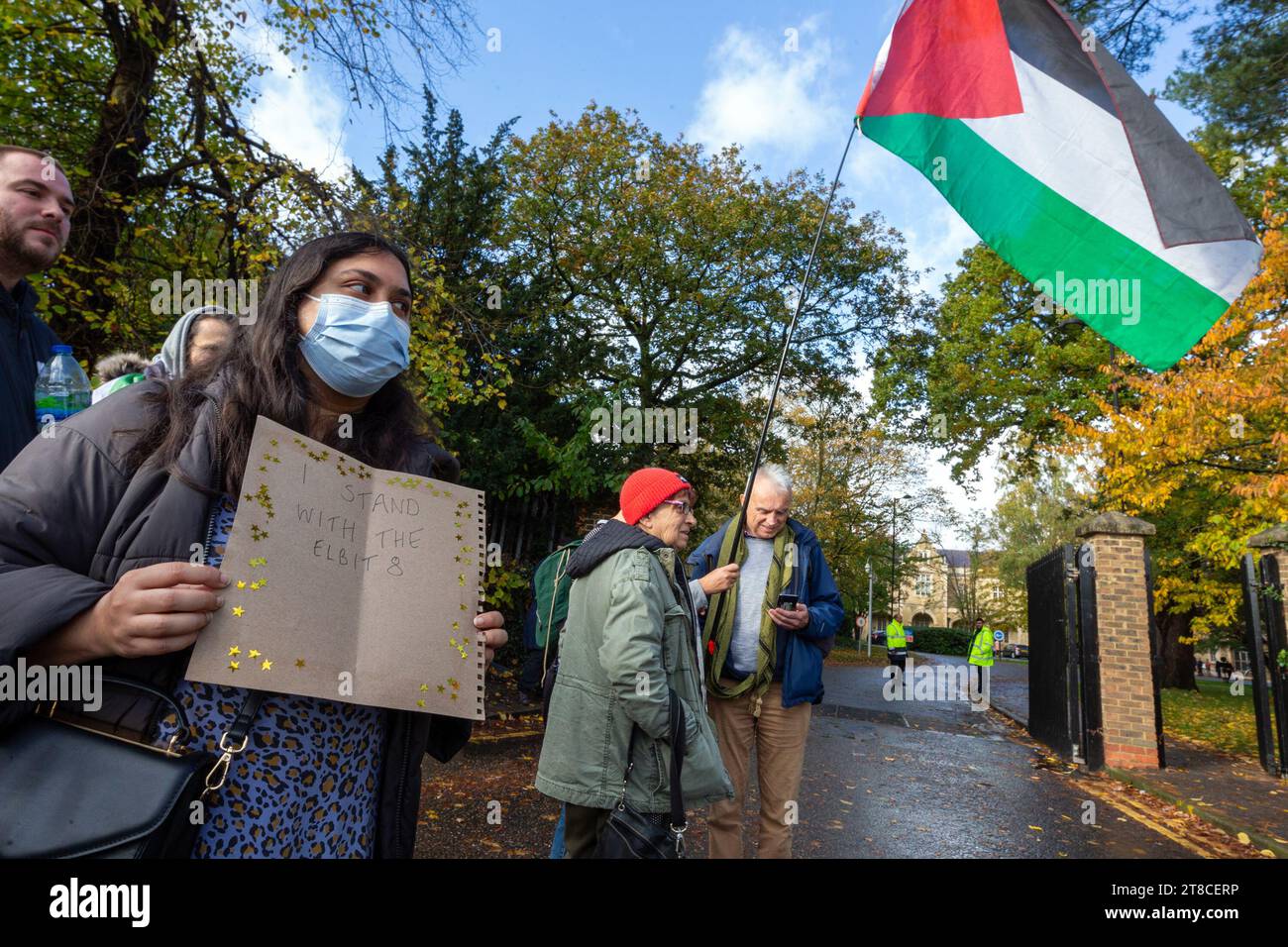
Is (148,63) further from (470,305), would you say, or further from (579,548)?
(579,548)

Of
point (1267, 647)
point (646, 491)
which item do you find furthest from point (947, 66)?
point (1267, 647)

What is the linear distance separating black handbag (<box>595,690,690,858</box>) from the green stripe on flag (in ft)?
8.98

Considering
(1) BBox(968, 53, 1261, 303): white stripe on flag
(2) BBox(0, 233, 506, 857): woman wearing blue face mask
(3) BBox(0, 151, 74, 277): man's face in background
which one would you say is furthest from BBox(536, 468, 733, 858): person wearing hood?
(1) BBox(968, 53, 1261, 303): white stripe on flag

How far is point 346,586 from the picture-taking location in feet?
4.54

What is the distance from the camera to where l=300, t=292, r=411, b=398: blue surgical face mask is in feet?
5.07

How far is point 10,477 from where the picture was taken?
1159 millimetres

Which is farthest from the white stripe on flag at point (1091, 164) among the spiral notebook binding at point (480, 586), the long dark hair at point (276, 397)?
the spiral notebook binding at point (480, 586)

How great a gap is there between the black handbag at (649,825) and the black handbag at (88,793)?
1814 mm

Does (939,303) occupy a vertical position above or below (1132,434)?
above

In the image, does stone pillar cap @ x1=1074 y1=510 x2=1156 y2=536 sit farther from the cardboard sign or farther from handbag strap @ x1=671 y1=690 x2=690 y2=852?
the cardboard sign

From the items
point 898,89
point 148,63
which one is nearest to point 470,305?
point 148,63

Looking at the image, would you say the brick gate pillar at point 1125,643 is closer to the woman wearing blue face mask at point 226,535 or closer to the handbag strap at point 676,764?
the handbag strap at point 676,764

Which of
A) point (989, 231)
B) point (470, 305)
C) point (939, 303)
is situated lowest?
point (989, 231)

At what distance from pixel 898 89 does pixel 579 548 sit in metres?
3.10
